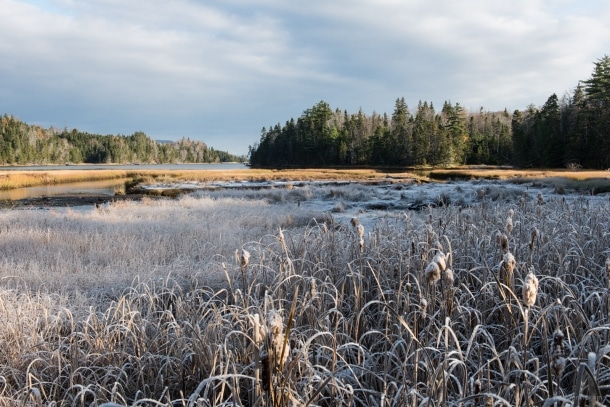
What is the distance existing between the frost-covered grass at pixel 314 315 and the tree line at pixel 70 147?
426ft

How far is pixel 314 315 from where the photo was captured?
12.7 ft

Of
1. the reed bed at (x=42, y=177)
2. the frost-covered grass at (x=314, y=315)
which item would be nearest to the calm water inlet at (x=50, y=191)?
the reed bed at (x=42, y=177)

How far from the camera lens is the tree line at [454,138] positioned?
50.0 meters

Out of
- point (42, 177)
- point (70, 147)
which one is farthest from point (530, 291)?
point (70, 147)

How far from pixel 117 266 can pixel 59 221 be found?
7.37 metres

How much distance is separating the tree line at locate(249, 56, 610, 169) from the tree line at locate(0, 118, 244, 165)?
2688 inches

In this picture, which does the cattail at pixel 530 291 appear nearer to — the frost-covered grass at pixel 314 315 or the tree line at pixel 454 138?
the frost-covered grass at pixel 314 315

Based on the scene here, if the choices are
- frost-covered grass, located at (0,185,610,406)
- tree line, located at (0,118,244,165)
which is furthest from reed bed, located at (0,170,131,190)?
tree line, located at (0,118,244,165)

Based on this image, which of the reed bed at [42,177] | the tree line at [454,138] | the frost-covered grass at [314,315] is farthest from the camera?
the tree line at [454,138]

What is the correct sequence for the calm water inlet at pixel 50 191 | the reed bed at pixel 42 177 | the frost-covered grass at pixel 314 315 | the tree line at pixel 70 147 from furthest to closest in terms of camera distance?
the tree line at pixel 70 147, the reed bed at pixel 42 177, the calm water inlet at pixel 50 191, the frost-covered grass at pixel 314 315

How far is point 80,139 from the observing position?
517 feet

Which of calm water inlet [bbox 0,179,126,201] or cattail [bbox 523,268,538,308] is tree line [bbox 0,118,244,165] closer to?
calm water inlet [bbox 0,179,126,201]

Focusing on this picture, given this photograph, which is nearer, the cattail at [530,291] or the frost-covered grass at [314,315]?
the cattail at [530,291]

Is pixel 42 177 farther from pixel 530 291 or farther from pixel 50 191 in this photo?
pixel 530 291
